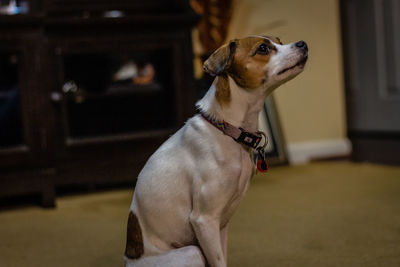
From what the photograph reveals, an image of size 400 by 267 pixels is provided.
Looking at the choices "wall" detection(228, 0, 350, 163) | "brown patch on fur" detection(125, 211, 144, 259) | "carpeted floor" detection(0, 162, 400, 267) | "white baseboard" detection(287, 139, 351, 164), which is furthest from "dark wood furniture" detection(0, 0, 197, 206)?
"brown patch on fur" detection(125, 211, 144, 259)

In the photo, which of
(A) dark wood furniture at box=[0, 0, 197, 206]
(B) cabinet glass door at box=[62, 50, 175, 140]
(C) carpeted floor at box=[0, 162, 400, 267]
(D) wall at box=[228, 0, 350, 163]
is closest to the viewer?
(C) carpeted floor at box=[0, 162, 400, 267]

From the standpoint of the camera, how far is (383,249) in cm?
168

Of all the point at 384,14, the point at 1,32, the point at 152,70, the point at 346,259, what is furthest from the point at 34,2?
the point at 384,14

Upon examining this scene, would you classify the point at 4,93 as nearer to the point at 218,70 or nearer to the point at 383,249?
the point at 218,70

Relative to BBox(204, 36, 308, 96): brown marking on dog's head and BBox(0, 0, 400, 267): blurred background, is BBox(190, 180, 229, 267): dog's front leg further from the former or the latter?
BBox(0, 0, 400, 267): blurred background

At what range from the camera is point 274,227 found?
79.7 inches

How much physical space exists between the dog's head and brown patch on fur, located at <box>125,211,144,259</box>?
0.42m

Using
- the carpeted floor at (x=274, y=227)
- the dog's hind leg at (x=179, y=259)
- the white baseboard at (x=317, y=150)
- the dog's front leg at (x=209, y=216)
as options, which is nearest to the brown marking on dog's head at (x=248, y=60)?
the dog's front leg at (x=209, y=216)

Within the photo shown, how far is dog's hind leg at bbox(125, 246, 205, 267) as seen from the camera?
1.26 m

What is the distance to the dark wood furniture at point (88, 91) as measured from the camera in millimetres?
2555

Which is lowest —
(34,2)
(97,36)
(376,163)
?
(376,163)

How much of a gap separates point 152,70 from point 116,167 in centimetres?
61

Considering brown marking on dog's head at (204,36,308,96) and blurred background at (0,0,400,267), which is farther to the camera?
blurred background at (0,0,400,267)

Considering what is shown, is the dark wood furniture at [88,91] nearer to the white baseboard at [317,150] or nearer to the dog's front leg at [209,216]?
the white baseboard at [317,150]
